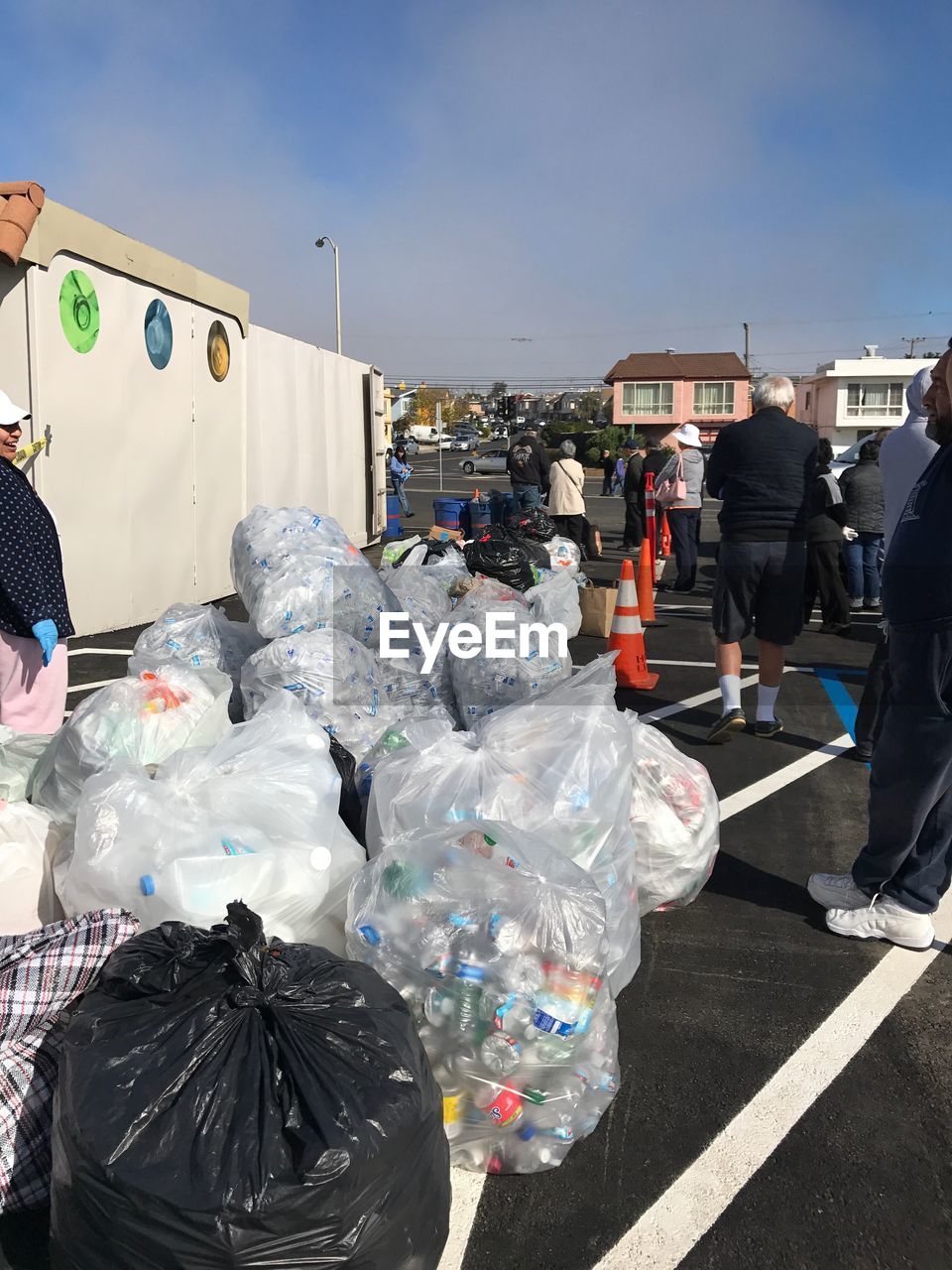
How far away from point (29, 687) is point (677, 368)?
73.2m

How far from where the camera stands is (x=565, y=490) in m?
11.6

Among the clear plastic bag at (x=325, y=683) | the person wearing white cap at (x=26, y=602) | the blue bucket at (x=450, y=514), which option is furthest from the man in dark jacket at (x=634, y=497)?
the person wearing white cap at (x=26, y=602)

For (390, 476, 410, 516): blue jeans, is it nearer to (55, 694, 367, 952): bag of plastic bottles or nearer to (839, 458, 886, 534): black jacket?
(839, 458, 886, 534): black jacket

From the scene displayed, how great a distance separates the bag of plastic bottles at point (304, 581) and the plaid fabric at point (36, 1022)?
233cm

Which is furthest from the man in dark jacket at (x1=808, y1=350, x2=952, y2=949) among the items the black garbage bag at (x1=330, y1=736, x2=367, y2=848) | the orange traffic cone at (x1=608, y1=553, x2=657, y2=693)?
the orange traffic cone at (x1=608, y1=553, x2=657, y2=693)

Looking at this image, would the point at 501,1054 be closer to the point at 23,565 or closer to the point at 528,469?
the point at 23,565

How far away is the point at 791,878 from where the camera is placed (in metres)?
3.77

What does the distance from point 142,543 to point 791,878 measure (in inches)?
259

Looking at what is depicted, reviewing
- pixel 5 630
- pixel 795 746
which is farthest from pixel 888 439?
pixel 5 630

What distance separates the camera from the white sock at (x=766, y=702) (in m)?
5.38

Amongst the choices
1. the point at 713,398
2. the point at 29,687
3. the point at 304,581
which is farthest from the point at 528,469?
the point at 713,398

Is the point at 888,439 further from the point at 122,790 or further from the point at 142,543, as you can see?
the point at 142,543

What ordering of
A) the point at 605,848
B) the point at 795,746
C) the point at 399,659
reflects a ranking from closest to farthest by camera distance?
the point at 605,848 → the point at 399,659 → the point at 795,746

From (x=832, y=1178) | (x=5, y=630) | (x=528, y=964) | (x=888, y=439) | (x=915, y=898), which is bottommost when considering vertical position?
(x=832, y=1178)
